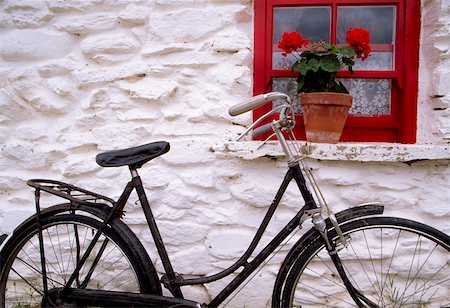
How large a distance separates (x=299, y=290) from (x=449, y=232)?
898mm

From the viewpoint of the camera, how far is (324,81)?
7.57 feet

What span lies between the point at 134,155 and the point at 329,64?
→ 1173 millimetres

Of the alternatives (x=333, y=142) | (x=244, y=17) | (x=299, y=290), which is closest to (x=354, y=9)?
(x=244, y=17)

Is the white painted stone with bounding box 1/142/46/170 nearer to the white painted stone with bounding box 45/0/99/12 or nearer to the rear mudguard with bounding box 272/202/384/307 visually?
the white painted stone with bounding box 45/0/99/12

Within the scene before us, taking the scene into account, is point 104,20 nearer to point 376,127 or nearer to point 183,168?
point 183,168

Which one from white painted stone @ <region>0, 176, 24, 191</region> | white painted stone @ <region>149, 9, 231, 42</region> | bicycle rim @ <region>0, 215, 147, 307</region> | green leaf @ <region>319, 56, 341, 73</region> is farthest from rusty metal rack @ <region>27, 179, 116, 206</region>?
green leaf @ <region>319, 56, 341, 73</region>

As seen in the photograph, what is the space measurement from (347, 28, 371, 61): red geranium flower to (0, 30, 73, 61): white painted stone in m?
1.68

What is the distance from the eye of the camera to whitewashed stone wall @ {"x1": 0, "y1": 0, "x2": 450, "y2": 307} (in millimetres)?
2299

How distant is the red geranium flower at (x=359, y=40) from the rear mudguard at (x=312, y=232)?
90 centimetres

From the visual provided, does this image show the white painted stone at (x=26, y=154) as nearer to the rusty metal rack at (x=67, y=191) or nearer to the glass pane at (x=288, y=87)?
the rusty metal rack at (x=67, y=191)

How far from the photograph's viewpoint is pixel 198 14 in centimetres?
240

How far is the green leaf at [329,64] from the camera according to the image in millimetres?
2223

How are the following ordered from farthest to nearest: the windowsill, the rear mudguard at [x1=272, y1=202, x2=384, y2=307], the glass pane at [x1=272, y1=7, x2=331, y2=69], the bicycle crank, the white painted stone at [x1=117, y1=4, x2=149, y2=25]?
the glass pane at [x1=272, y1=7, x2=331, y2=69]
the white painted stone at [x1=117, y1=4, x2=149, y2=25]
the windowsill
the bicycle crank
the rear mudguard at [x1=272, y1=202, x2=384, y2=307]

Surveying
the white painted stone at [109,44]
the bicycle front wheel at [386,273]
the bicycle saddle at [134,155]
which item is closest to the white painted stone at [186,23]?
the white painted stone at [109,44]
